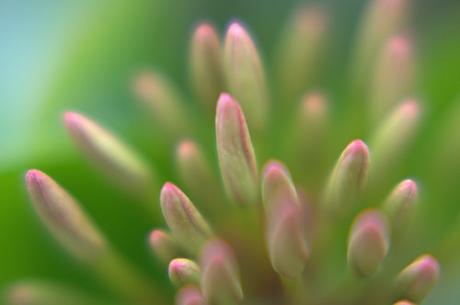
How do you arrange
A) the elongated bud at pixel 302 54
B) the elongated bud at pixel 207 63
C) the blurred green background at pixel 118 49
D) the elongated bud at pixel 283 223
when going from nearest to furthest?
the elongated bud at pixel 283 223
the elongated bud at pixel 207 63
the elongated bud at pixel 302 54
the blurred green background at pixel 118 49

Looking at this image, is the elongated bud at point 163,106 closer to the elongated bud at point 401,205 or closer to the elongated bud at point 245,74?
the elongated bud at point 245,74

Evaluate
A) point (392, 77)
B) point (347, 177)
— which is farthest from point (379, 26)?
point (347, 177)

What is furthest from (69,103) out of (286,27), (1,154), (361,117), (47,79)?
(361,117)

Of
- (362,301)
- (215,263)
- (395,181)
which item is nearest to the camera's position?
(215,263)

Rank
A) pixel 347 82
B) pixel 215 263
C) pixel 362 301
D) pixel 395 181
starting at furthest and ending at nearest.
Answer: pixel 347 82 → pixel 395 181 → pixel 362 301 → pixel 215 263

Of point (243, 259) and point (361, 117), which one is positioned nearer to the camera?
point (243, 259)

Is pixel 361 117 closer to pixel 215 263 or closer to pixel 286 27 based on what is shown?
pixel 286 27

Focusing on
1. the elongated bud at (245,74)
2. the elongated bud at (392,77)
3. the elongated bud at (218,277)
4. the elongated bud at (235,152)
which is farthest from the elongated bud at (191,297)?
the elongated bud at (392,77)
